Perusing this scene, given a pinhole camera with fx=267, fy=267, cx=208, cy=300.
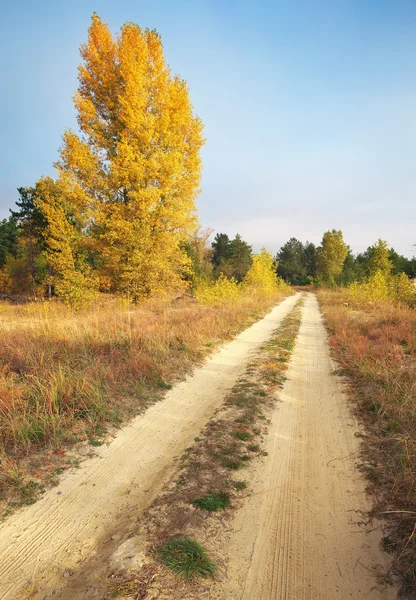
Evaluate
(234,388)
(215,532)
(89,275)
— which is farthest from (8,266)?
(215,532)

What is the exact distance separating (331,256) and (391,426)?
5315cm

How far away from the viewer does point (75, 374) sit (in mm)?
5281

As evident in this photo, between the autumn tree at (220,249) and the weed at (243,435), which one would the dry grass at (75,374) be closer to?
the weed at (243,435)

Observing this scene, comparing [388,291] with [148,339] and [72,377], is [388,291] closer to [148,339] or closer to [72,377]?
[148,339]

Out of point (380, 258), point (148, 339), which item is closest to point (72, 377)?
point (148, 339)

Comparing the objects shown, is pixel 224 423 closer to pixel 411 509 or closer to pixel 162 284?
pixel 411 509

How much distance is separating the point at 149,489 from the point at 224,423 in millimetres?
1606

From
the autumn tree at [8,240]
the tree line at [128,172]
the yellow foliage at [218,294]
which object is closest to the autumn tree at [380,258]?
the yellow foliage at [218,294]

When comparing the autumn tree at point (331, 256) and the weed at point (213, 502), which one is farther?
the autumn tree at point (331, 256)

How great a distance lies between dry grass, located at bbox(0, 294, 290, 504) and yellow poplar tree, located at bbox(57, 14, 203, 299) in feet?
13.8

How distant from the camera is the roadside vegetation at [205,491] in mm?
2168

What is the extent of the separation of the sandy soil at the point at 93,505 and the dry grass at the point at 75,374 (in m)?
0.34

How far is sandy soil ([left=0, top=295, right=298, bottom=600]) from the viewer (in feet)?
7.23

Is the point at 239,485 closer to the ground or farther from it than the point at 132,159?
closer to the ground
